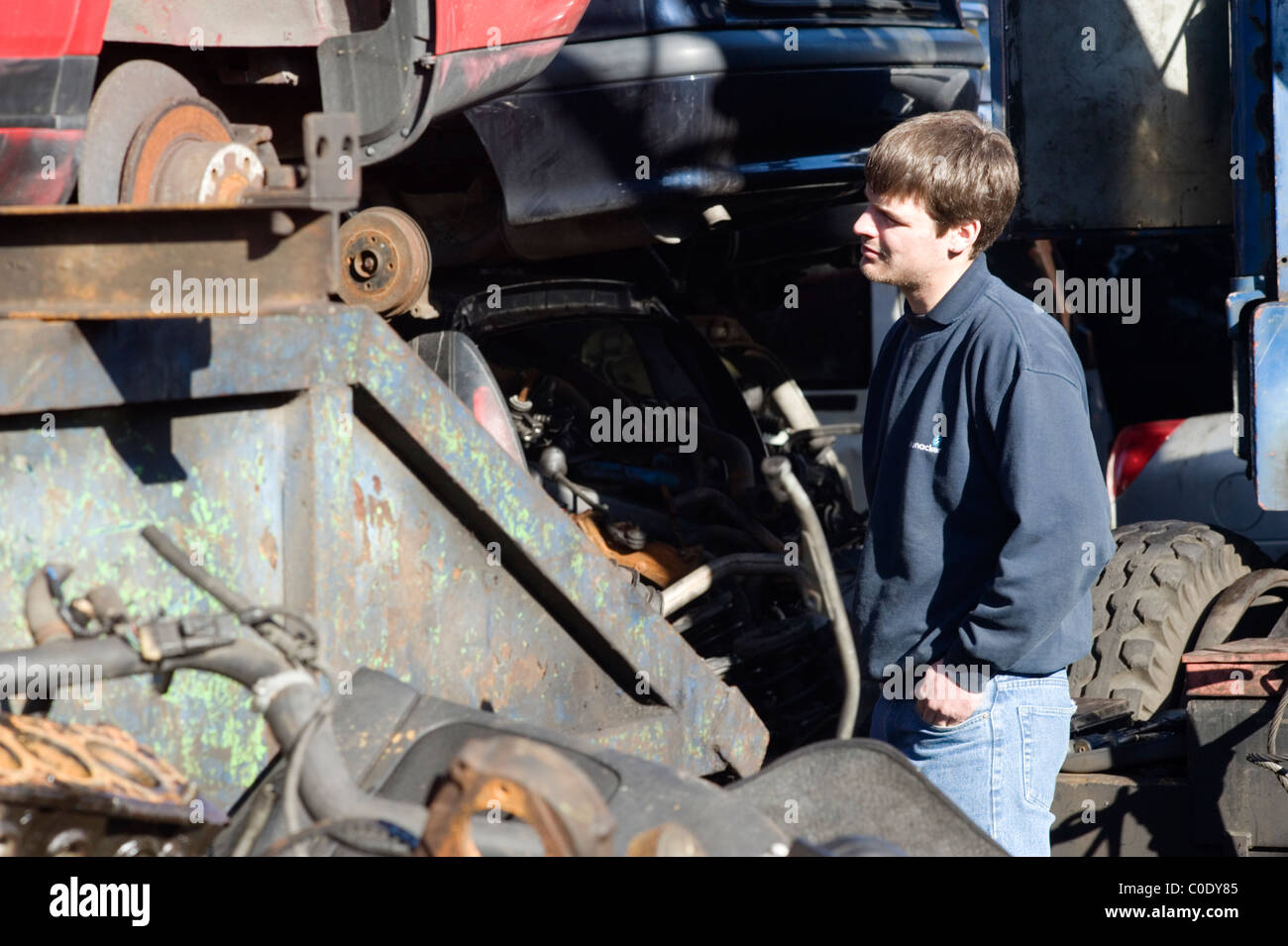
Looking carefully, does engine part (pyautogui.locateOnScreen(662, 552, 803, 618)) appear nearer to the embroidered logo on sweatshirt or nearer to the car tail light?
the embroidered logo on sweatshirt

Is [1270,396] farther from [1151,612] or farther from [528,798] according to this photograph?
[528,798]

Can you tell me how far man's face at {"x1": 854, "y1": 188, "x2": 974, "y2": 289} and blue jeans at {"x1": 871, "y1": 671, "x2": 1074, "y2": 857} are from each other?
2.22 feet

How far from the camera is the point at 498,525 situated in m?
2.51

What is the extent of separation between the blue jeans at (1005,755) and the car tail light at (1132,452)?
2443 millimetres

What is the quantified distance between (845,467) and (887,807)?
3.21m

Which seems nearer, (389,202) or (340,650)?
(340,650)

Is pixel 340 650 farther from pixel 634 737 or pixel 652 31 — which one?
pixel 652 31

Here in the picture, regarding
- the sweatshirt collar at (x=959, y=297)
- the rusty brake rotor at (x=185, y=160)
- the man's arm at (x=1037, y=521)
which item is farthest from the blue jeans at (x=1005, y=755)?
the rusty brake rotor at (x=185, y=160)

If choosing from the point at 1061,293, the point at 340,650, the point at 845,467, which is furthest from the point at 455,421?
the point at 1061,293

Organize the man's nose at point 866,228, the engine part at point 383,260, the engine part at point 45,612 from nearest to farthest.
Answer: the engine part at point 45,612, the man's nose at point 866,228, the engine part at point 383,260

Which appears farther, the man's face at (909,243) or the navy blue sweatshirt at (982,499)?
the man's face at (909,243)

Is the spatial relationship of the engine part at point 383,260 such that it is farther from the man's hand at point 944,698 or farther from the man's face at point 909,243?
the man's hand at point 944,698

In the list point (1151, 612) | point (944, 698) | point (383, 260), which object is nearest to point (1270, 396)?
point (1151, 612)

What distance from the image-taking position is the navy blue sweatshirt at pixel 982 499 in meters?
2.14
